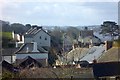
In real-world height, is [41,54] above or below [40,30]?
below

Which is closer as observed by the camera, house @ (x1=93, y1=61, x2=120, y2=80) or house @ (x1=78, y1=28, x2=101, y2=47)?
house @ (x1=93, y1=61, x2=120, y2=80)

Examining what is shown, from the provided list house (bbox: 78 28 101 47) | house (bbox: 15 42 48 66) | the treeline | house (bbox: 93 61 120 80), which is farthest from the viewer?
house (bbox: 78 28 101 47)

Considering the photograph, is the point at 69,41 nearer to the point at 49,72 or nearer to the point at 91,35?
the point at 91,35

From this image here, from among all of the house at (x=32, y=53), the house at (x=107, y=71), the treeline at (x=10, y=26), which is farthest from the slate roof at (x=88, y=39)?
the house at (x=107, y=71)

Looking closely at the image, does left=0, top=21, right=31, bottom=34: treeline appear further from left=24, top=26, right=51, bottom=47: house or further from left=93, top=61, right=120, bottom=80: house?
left=93, top=61, right=120, bottom=80: house

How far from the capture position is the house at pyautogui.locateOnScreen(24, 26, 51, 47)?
15453 mm

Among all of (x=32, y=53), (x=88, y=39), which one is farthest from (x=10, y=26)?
(x=88, y=39)

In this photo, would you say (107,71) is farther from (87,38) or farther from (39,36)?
(87,38)

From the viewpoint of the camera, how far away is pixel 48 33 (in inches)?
657

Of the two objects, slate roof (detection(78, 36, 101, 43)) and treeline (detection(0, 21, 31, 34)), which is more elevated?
treeline (detection(0, 21, 31, 34))

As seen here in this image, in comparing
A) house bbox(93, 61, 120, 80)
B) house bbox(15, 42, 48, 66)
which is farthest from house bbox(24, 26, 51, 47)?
house bbox(93, 61, 120, 80)

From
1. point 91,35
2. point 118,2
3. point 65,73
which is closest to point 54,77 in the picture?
point 65,73

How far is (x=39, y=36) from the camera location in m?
16.0

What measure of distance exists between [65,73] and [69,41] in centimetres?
1019
